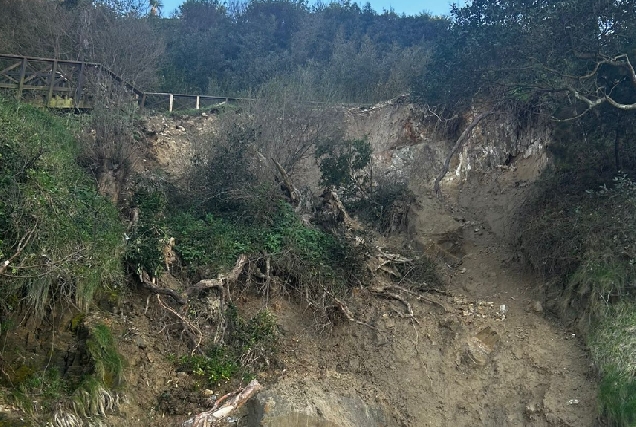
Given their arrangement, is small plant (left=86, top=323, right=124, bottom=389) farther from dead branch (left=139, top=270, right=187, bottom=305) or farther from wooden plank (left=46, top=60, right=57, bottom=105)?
wooden plank (left=46, top=60, right=57, bottom=105)

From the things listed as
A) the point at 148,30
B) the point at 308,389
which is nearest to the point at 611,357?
the point at 308,389

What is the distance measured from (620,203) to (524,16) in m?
3.89

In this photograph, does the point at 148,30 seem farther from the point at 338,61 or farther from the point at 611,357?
the point at 611,357

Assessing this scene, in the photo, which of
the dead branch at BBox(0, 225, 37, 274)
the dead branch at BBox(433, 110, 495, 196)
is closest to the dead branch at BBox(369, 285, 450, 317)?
the dead branch at BBox(433, 110, 495, 196)

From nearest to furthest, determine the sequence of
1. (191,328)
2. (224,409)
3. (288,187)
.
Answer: (224,409), (191,328), (288,187)

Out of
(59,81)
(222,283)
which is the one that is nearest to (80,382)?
(222,283)

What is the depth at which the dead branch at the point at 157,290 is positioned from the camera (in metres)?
9.36

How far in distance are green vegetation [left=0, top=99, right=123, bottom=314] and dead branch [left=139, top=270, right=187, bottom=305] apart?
435mm

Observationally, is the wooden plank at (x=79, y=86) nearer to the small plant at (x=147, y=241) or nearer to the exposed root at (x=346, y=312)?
the small plant at (x=147, y=241)

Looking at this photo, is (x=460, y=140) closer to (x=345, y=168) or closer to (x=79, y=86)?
(x=345, y=168)

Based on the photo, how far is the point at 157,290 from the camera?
9.35 metres

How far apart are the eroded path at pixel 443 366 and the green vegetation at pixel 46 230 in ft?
8.90

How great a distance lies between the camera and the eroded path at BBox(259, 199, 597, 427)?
8.49 metres

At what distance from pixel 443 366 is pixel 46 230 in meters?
5.75
